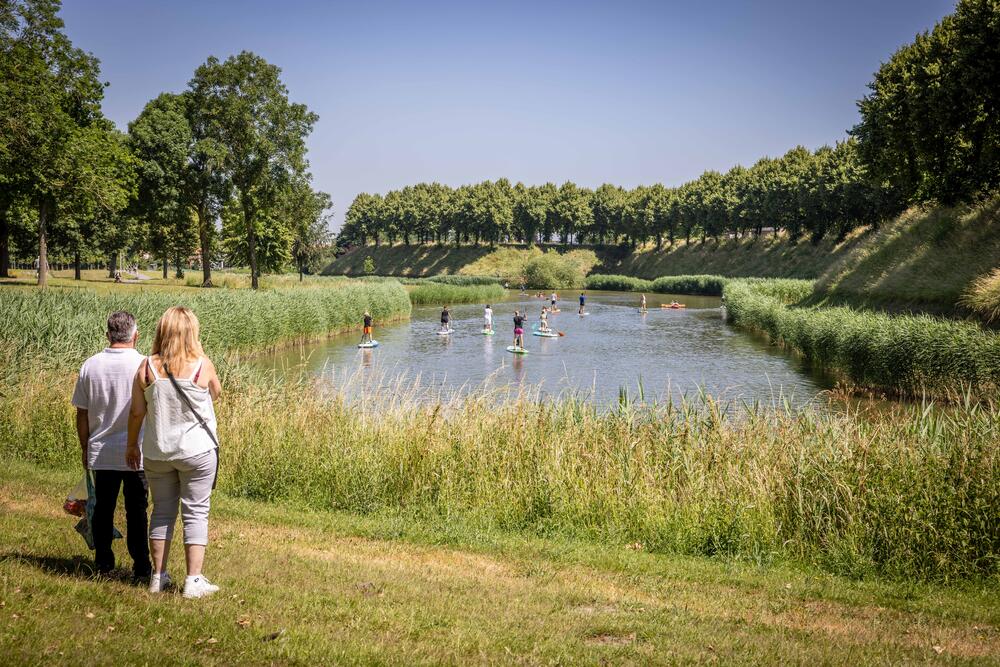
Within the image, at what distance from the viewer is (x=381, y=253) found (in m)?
154

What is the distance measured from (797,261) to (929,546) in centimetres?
9064

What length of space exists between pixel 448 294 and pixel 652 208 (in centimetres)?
6020

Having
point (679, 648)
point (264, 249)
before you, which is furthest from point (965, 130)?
point (264, 249)

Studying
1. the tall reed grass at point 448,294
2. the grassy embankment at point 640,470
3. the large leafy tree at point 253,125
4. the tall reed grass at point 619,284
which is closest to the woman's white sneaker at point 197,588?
the grassy embankment at point 640,470

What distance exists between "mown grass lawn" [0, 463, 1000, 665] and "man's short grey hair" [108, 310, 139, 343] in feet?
6.32

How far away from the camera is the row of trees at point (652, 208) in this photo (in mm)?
86875

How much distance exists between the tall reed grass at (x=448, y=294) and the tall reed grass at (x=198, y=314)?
16.2 meters

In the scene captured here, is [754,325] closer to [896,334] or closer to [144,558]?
[896,334]

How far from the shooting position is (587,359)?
35.6 metres

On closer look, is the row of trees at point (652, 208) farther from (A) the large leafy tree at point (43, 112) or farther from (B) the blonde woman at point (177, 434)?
(B) the blonde woman at point (177, 434)

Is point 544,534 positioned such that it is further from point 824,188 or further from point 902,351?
point 824,188

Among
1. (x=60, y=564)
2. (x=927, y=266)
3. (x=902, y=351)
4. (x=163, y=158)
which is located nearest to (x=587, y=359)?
(x=902, y=351)

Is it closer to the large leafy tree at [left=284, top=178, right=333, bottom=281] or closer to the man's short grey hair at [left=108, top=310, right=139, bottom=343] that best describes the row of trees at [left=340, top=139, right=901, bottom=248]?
the large leafy tree at [left=284, top=178, right=333, bottom=281]

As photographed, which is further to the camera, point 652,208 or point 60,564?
point 652,208
